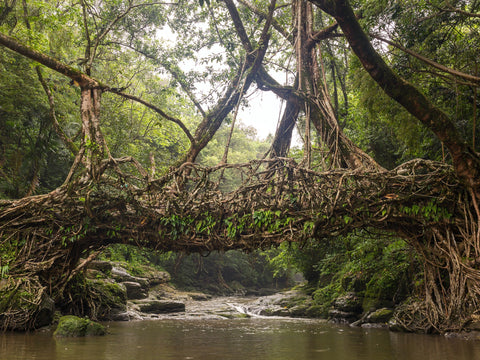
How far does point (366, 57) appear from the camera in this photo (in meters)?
4.80

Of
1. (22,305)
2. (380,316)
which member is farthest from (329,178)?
(22,305)

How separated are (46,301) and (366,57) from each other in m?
6.79

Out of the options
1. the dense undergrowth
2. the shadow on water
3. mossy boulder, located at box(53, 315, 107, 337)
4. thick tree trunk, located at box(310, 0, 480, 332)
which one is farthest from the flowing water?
the dense undergrowth

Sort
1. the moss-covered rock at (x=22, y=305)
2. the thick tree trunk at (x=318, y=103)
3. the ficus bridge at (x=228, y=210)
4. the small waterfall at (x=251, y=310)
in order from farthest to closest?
the small waterfall at (x=251, y=310) → the thick tree trunk at (x=318, y=103) → the moss-covered rock at (x=22, y=305) → the ficus bridge at (x=228, y=210)

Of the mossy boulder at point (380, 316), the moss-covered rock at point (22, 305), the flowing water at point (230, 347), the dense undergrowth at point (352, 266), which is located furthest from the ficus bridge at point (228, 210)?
the mossy boulder at point (380, 316)

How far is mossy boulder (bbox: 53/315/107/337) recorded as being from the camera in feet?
18.4

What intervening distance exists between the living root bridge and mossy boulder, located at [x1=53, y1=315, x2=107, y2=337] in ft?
4.90

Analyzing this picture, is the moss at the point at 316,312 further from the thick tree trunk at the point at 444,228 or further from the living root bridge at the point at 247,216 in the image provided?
the living root bridge at the point at 247,216

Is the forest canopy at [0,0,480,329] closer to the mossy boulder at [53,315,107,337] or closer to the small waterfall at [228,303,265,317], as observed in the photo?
the mossy boulder at [53,315,107,337]

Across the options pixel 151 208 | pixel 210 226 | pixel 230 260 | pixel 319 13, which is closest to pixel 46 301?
pixel 151 208

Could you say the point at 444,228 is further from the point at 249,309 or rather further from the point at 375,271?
the point at 249,309

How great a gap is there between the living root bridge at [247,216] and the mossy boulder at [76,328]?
58.8 inches

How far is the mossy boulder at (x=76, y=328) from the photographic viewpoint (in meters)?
5.60

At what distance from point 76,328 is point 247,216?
10.8 feet
